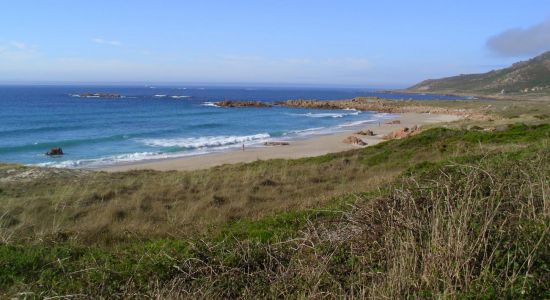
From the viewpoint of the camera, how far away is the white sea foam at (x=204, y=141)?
38.5 m

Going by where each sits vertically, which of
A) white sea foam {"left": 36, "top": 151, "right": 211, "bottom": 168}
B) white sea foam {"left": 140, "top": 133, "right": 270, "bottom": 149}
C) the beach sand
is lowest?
white sea foam {"left": 140, "top": 133, "right": 270, "bottom": 149}

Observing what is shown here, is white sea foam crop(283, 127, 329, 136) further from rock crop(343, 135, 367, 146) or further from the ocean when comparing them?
rock crop(343, 135, 367, 146)

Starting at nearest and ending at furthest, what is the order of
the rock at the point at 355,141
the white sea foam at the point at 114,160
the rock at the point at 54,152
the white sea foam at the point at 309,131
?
the white sea foam at the point at 114,160, the rock at the point at 54,152, the rock at the point at 355,141, the white sea foam at the point at 309,131

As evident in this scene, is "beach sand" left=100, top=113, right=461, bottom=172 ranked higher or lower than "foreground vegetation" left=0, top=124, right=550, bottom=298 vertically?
lower

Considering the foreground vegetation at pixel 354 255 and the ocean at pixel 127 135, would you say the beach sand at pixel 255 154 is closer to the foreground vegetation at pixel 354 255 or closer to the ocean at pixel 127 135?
the ocean at pixel 127 135

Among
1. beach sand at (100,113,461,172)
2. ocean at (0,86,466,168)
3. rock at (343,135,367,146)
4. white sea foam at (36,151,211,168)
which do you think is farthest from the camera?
rock at (343,135,367,146)

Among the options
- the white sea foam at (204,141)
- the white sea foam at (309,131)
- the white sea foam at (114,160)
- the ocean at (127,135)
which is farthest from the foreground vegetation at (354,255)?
the white sea foam at (309,131)

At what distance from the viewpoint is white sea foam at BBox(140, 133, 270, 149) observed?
3853 centimetres

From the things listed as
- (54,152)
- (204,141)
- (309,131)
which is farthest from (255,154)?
(309,131)

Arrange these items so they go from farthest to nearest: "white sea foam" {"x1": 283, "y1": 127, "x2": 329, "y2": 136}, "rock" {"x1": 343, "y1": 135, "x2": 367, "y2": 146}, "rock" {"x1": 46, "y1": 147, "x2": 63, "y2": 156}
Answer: "white sea foam" {"x1": 283, "y1": 127, "x2": 329, "y2": 136} → "rock" {"x1": 343, "y1": 135, "x2": 367, "y2": 146} → "rock" {"x1": 46, "y1": 147, "x2": 63, "y2": 156}

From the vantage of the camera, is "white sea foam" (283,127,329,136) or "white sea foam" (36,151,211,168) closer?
"white sea foam" (36,151,211,168)

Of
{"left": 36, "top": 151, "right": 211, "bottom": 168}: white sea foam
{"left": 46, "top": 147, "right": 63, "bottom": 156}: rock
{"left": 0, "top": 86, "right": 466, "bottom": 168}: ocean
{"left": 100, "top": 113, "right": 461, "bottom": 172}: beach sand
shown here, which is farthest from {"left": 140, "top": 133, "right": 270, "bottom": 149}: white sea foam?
{"left": 46, "top": 147, "right": 63, "bottom": 156}: rock

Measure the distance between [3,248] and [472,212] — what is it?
17.0 ft

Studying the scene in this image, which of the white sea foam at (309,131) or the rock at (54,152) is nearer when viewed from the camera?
the rock at (54,152)
